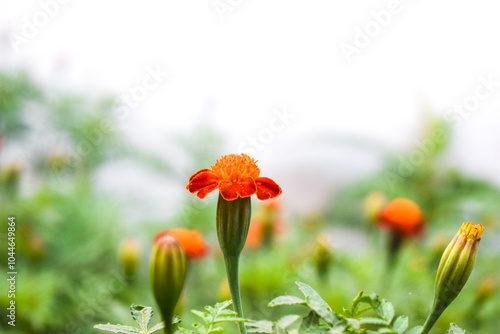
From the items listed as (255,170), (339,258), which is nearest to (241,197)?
(255,170)

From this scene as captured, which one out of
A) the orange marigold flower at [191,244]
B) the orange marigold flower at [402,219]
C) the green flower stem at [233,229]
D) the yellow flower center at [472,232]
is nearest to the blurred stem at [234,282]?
the green flower stem at [233,229]

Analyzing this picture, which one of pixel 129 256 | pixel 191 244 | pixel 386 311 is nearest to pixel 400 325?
pixel 386 311

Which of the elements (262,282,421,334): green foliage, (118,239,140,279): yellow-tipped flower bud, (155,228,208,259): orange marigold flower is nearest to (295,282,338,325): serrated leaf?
(262,282,421,334): green foliage

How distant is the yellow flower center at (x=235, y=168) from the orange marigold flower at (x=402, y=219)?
1.37 feet

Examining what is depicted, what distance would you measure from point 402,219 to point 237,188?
1.42ft

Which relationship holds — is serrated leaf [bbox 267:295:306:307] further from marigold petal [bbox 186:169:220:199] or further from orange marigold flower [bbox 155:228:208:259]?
orange marigold flower [bbox 155:228:208:259]

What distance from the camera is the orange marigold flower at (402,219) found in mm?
608

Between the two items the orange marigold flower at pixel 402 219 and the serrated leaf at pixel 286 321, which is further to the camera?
the orange marigold flower at pixel 402 219

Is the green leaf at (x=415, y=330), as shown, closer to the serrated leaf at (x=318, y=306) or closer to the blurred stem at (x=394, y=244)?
the serrated leaf at (x=318, y=306)

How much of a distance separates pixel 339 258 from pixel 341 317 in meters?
0.63

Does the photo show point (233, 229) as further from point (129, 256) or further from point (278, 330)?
point (129, 256)

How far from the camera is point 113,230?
0.84 metres

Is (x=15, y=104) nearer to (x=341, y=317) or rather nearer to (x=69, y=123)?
(x=69, y=123)

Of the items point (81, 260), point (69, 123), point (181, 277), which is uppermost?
point (69, 123)
